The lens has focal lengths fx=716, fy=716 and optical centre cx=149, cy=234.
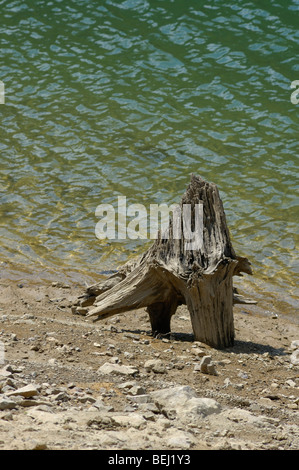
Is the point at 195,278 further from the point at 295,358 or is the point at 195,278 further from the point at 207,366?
the point at 295,358

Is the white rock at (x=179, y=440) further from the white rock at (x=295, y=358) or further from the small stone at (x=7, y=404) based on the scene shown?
the white rock at (x=295, y=358)

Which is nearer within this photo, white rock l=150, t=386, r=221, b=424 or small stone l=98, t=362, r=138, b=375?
white rock l=150, t=386, r=221, b=424

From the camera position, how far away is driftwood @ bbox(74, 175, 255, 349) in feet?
21.2

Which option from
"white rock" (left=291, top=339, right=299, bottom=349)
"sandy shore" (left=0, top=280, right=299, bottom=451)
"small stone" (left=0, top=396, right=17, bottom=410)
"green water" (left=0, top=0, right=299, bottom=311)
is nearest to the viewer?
"sandy shore" (left=0, top=280, right=299, bottom=451)

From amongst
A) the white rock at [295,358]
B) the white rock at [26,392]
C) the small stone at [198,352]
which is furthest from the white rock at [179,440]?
the white rock at [295,358]

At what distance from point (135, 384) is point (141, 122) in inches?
371

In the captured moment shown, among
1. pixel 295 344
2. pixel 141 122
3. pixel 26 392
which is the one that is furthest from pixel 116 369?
pixel 141 122

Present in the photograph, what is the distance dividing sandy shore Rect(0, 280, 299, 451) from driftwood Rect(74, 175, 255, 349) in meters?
0.24

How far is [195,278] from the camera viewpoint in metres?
6.38

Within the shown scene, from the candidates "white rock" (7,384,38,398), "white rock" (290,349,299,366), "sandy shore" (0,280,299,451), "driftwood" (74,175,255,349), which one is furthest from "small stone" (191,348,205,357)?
"white rock" (7,384,38,398)

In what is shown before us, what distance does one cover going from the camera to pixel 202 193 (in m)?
6.63

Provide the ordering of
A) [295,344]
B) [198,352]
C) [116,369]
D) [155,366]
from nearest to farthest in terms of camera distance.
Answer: [116,369] → [155,366] → [198,352] → [295,344]

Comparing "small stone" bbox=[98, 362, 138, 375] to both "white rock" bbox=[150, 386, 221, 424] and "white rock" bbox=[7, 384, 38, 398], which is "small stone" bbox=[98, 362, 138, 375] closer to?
"white rock" bbox=[150, 386, 221, 424]

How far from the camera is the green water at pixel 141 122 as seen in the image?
9.87 meters
